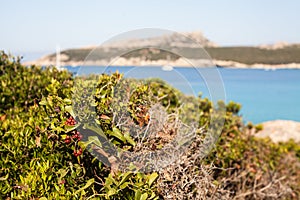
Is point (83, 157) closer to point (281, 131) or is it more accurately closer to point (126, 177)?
point (126, 177)

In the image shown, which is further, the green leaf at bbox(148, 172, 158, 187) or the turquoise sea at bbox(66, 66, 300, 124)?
the turquoise sea at bbox(66, 66, 300, 124)

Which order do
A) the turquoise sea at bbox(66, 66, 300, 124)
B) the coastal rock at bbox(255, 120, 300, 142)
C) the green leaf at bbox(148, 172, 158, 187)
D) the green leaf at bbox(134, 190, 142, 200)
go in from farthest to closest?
the coastal rock at bbox(255, 120, 300, 142) < the turquoise sea at bbox(66, 66, 300, 124) < the green leaf at bbox(148, 172, 158, 187) < the green leaf at bbox(134, 190, 142, 200)

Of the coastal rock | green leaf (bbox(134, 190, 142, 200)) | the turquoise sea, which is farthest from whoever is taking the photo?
the coastal rock

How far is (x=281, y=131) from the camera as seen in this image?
9672mm

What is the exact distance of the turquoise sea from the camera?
326 centimetres

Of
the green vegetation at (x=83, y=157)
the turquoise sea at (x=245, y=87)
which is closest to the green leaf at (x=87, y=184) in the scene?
the green vegetation at (x=83, y=157)

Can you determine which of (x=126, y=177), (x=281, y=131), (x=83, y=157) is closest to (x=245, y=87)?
(x=281, y=131)

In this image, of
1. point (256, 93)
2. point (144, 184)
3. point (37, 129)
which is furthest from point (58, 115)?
Result: point (256, 93)

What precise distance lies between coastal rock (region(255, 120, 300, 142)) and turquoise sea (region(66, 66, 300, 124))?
3.33ft

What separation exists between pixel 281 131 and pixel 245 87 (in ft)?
99.0

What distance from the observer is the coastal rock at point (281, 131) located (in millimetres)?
9367

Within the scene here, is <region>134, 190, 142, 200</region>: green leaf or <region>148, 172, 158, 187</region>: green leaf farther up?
<region>148, 172, 158, 187</region>: green leaf

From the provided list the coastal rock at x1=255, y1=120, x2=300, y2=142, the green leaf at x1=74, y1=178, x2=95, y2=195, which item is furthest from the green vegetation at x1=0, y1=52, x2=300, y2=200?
the coastal rock at x1=255, y1=120, x2=300, y2=142

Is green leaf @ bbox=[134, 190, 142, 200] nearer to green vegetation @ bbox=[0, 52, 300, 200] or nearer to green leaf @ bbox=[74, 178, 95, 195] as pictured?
green vegetation @ bbox=[0, 52, 300, 200]
